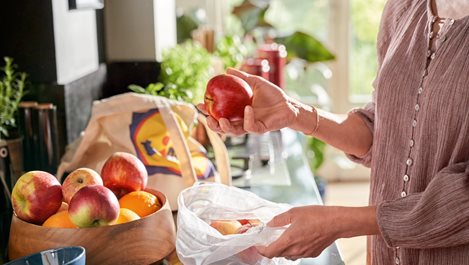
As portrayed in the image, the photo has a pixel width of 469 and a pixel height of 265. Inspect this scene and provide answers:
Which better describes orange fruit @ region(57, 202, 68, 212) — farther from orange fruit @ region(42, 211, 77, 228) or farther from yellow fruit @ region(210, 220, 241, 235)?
yellow fruit @ region(210, 220, 241, 235)

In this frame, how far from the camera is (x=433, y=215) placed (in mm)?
1177

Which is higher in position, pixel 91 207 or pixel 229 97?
pixel 229 97

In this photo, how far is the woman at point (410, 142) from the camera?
1.17m

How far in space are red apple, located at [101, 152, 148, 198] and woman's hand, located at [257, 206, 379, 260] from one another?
330mm

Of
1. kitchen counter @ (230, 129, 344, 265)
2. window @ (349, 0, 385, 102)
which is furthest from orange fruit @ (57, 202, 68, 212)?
window @ (349, 0, 385, 102)

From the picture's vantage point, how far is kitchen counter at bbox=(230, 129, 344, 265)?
4.61 ft

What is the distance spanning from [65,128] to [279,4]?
116 inches

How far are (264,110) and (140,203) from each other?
306 mm

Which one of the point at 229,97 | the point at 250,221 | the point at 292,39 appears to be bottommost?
the point at 250,221

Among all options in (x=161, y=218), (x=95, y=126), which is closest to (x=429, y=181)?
(x=161, y=218)

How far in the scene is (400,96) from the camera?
1.32 m

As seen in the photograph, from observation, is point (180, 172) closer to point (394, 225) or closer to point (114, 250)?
point (114, 250)

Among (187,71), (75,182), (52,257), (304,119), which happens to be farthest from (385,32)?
(187,71)

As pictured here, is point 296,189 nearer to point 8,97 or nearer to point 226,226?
point 226,226
